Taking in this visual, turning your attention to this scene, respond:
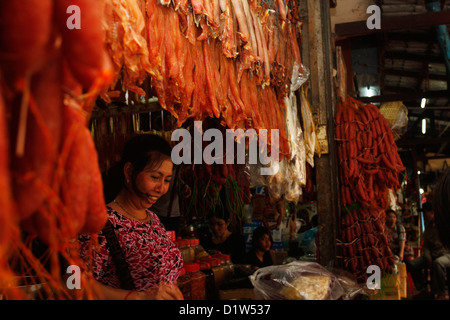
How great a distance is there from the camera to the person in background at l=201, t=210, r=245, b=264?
19.0ft

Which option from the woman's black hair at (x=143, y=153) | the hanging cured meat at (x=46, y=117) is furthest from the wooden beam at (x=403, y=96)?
the hanging cured meat at (x=46, y=117)

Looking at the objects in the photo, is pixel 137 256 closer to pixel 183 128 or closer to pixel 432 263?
pixel 183 128

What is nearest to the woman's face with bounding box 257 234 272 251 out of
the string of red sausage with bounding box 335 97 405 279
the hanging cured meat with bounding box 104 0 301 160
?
the string of red sausage with bounding box 335 97 405 279

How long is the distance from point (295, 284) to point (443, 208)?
43.9 inches

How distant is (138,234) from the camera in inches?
93.0

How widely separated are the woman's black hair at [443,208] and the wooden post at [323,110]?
150 centimetres

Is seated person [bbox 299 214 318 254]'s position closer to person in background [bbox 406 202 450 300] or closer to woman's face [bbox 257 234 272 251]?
woman's face [bbox 257 234 272 251]

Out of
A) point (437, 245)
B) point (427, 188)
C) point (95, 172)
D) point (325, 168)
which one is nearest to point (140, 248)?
point (95, 172)

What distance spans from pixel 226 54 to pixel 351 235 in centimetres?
282

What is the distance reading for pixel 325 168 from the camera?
4230 mm

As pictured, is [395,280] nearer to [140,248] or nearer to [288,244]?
[288,244]

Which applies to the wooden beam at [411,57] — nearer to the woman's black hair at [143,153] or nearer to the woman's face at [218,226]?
the woman's face at [218,226]

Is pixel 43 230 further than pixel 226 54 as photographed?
No

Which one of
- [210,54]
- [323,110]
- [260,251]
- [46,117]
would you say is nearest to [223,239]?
[260,251]
